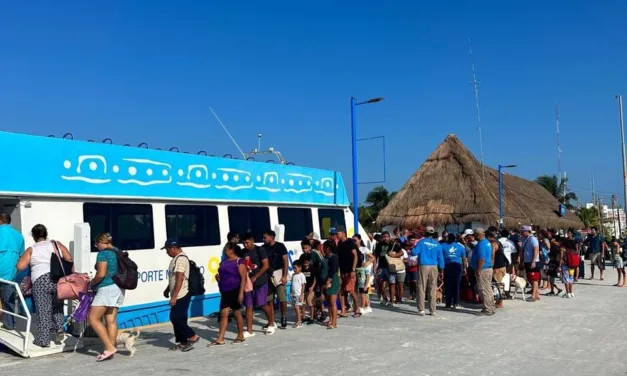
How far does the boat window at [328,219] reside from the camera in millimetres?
14586

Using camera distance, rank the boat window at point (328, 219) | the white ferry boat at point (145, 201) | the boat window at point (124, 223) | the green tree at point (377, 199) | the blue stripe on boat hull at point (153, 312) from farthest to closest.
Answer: the green tree at point (377, 199) → the boat window at point (328, 219) → the blue stripe on boat hull at point (153, 312) → the boat window at point (124, 223) → the white ferry boat at point (145, 201)

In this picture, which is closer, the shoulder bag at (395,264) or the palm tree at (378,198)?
the shoulder bag at (395,264)

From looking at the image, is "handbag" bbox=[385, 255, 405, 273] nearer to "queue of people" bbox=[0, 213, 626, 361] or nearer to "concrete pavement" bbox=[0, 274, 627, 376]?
"queue of people" bbox=[0, 213, 626, 361]

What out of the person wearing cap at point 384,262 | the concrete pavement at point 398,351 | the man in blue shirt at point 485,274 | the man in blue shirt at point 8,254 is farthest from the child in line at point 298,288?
the man in blue shirt at point 8,254

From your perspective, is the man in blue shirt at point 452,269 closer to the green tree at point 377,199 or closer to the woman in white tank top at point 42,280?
the woman in white tank top at point 42,280

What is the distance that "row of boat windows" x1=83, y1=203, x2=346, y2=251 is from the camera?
30.6 feet

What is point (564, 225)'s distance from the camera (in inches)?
1626

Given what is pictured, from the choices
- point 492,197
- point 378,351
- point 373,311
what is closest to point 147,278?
point 378,351

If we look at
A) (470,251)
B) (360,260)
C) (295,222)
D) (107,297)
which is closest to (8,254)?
(107,297)

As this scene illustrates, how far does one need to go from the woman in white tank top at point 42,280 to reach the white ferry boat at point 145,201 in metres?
0.55

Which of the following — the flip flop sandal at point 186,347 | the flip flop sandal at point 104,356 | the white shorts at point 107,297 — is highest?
the white shorts at point 107,297

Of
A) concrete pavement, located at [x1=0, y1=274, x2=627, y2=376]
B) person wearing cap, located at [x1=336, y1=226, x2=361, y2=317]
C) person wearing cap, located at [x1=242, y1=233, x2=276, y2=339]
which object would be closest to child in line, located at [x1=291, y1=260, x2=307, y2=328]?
concrete pavement, located at [x1=0, y1=274, x2=627, y2=376]

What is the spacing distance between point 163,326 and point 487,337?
532cm

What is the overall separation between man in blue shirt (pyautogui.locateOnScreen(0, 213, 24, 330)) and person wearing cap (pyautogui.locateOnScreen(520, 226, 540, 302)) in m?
10.9
